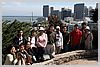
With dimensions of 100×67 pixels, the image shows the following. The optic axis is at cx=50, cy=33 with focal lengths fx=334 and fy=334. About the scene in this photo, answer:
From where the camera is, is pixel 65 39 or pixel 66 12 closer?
pixel 66 12

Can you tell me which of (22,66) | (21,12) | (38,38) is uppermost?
(21,12)

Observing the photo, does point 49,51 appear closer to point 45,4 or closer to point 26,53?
point 26,53

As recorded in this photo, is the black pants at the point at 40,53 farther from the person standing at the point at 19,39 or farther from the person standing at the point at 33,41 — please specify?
the person standing at the point at 19,39

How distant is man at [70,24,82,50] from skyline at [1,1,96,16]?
0.35 metres

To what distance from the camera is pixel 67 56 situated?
16.6 feet

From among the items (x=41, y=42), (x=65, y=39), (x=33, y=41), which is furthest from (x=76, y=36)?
(x=33, y=41)

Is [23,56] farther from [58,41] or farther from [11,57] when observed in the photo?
[58,41]

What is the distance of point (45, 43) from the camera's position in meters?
5.11

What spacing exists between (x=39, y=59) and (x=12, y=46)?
18.0 inches

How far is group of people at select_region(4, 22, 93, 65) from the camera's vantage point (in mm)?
5082

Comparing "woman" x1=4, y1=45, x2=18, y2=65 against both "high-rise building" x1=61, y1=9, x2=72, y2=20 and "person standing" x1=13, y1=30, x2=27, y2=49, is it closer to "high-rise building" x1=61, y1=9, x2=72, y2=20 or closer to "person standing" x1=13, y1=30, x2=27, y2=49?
"person standing" x1=13, y1=30, x2=27, y2=49

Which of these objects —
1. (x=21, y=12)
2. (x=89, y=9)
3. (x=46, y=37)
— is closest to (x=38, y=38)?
(x=46, y=37)

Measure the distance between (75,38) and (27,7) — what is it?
88cm

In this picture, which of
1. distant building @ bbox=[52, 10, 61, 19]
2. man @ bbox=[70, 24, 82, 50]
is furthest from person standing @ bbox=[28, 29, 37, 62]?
→ man @ bbox=[70, 24, 82, 50]
